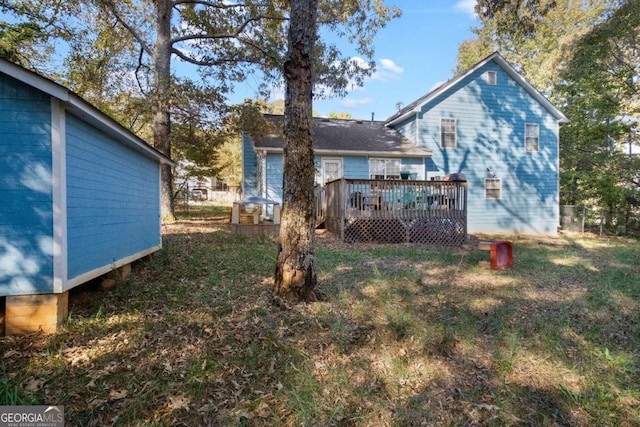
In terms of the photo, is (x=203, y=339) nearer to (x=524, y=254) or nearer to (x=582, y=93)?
(x=524, y=254)

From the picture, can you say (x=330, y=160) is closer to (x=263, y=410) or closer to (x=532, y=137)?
(x=532, y=137)

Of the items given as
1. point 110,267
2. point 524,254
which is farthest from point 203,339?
point 524,254

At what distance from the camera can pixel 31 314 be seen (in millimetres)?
3182

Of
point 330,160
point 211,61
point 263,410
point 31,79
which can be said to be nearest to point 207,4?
point 211,61

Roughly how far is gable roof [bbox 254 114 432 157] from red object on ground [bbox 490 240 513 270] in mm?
7070

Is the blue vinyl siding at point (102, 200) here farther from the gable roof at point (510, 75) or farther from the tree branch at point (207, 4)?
the gable roof at point (510, 75)

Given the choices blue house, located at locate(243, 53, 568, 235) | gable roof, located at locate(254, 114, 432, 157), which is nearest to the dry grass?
gable roof, located at locate(254, 114, 432, 157)

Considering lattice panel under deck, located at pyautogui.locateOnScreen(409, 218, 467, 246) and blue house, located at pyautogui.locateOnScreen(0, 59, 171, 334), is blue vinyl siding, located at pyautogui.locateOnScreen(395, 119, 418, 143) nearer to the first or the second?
lattice panel under deck, located at pyautogui.locateOnScreen(409, 218, 467, 246)

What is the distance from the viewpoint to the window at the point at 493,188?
46.6 feet

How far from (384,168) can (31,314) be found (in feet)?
38.0

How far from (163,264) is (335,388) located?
426cm

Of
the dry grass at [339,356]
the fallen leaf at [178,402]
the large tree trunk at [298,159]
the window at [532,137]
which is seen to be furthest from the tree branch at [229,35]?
the fallen leaf at [178,402]

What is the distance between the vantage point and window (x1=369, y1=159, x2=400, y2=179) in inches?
513

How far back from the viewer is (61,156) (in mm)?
3221
